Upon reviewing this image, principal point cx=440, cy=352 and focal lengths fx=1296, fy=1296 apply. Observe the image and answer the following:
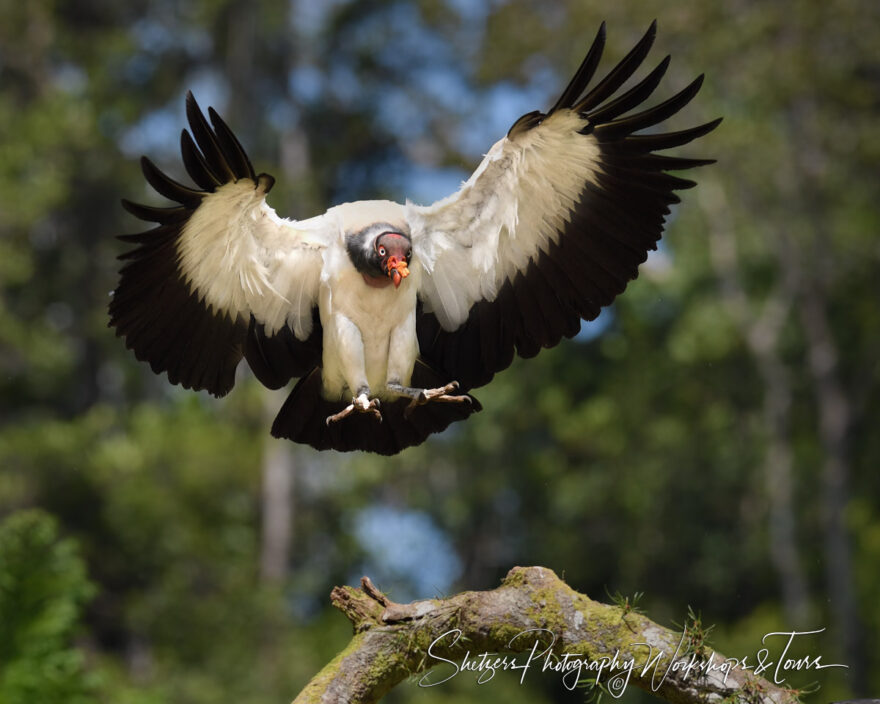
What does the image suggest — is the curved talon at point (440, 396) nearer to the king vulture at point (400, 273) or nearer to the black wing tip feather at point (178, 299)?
the king vulture at point (400, 273)

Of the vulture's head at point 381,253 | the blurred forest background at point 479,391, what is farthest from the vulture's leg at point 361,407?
the blurred forest background at point 479,391

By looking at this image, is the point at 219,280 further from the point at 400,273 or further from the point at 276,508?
the point at 276,508

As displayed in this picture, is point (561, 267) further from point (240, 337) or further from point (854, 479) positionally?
point (854, 479)

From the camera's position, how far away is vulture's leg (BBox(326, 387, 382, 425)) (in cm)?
609

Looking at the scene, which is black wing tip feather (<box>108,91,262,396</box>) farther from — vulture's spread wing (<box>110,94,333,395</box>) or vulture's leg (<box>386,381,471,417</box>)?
vulture's leg (<box>386,381,471,417</box>)

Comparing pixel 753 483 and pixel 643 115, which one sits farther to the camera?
pixel 753 483

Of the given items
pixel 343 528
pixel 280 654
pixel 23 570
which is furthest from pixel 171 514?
pixel 23 570

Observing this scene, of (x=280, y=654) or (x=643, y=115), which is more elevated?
(x=280, y=654)

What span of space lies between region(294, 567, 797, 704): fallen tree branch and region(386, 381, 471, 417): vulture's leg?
1045 mm

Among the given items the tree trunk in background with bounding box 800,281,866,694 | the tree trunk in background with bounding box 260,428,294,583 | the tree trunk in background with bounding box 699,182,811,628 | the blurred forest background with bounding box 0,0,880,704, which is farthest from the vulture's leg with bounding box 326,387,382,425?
the tree trunk in background with bounding box 260,428,294,583

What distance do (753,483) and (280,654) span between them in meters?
8.67

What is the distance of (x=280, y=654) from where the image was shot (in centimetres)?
2031

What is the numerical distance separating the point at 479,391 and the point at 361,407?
1667 centimetres

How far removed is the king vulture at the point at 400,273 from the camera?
6.09 meters
